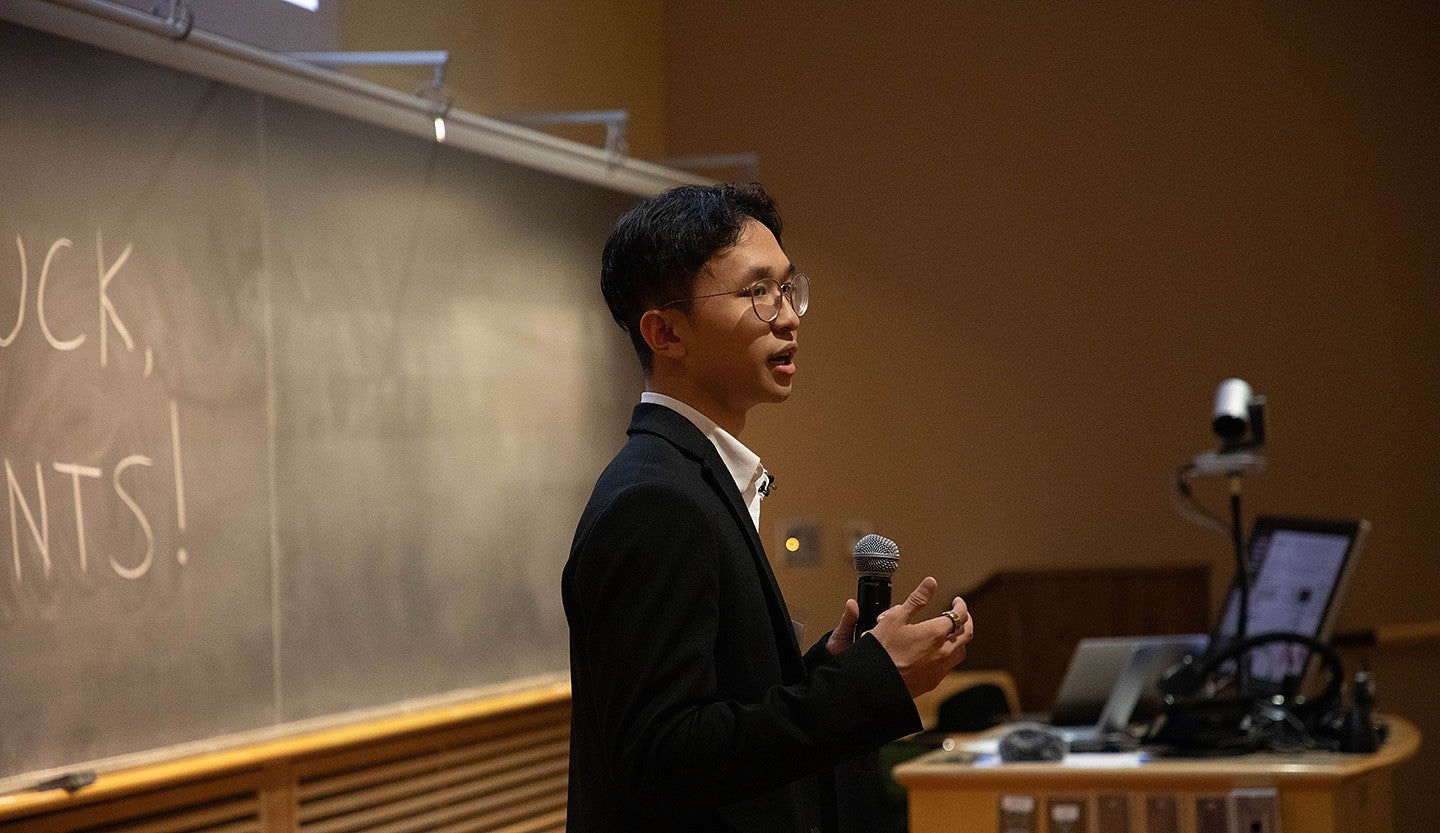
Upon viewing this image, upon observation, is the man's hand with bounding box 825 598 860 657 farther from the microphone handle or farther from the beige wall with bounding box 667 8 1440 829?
the beige wall with bounding box 667 8 1440 829

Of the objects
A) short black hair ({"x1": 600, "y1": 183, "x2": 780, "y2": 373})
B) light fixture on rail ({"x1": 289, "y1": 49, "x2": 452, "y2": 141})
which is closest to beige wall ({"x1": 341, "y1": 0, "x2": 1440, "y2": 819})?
light fixture on rail ({"x1": 289, "y1": 49, "x2": 452, "y2": 141})

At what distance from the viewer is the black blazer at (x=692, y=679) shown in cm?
120

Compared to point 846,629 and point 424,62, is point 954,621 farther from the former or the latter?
point 424,62

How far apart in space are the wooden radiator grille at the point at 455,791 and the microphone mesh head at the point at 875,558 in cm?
225

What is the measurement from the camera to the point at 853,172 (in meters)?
5.37

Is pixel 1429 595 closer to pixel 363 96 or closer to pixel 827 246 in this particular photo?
pixel 827 246

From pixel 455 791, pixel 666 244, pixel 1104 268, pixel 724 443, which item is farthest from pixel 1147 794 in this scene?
pixel 1104 268

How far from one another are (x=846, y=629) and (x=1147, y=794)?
1820 millimetres

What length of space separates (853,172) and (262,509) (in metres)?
2.81

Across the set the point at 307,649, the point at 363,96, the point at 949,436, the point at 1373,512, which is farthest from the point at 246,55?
the point at 1373,512

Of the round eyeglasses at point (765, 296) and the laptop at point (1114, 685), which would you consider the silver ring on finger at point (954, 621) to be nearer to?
the round eyeglasses at point (765, 296)

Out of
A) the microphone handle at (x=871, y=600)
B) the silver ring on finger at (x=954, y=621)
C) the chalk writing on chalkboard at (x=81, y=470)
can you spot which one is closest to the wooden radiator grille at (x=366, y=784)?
the chalk writing on chalkboard at (x=81, y=470)

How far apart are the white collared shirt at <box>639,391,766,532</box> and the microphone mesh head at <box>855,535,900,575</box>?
0.34ft

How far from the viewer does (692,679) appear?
3.94ft
